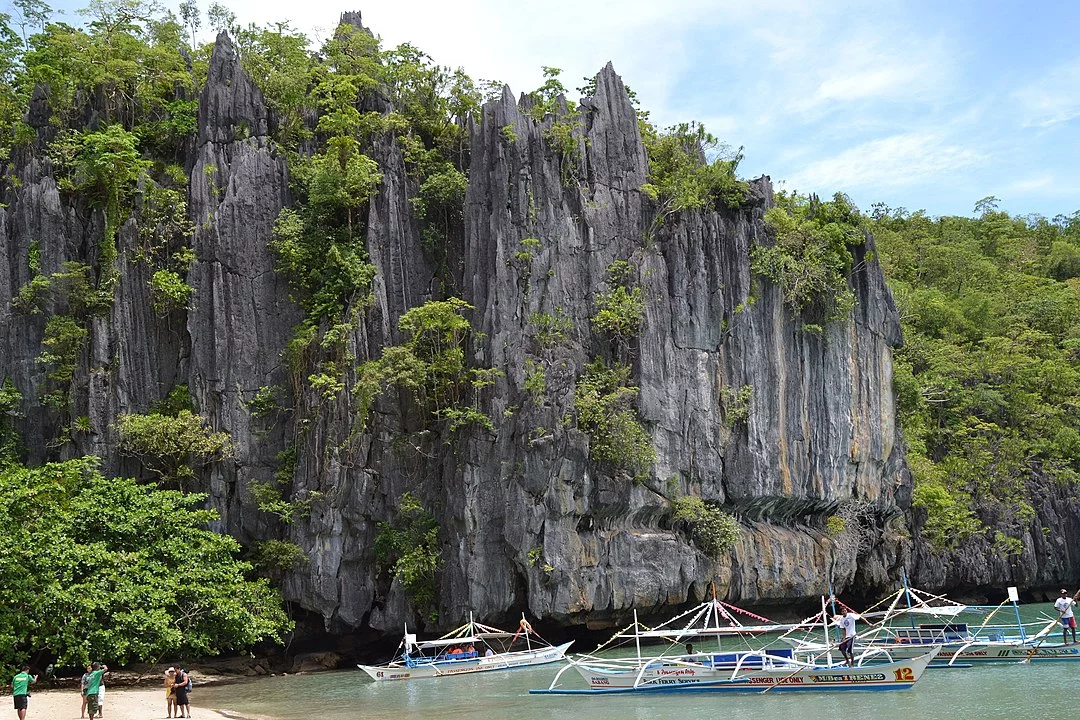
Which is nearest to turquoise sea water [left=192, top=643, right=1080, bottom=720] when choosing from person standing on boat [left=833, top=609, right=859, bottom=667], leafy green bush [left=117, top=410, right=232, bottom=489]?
person standing on boat [left=833, top=609, right=859, bottom=667]

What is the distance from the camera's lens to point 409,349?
30.5m

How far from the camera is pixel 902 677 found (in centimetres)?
2123

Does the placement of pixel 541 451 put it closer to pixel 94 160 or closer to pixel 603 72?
pixel 603 72

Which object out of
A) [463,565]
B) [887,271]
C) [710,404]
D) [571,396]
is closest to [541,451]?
[571,396]

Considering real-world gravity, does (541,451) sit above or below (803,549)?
above

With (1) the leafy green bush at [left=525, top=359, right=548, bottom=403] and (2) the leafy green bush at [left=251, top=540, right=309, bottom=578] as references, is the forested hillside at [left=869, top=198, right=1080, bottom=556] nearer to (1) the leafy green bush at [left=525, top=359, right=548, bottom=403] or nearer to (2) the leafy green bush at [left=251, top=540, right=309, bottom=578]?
(1) the leafy green bush at [left=525, top=359, right=548, bottom=403]

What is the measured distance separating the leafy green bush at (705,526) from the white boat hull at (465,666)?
5491 mm

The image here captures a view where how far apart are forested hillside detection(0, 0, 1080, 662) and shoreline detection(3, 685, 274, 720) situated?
130cm

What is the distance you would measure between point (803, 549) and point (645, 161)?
549 inches

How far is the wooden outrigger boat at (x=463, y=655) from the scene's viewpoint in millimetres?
26547

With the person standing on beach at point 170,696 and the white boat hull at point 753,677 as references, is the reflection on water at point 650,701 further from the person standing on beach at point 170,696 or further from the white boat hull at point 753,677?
the person standing on beach at point 170,696

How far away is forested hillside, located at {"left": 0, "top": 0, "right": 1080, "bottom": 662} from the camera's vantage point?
1144 inches

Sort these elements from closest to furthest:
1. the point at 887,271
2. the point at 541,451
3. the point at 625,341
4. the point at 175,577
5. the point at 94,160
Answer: the point at 175,577, the point at 541,451, the point at 625,341, the point at 94,160, the point at 887,271

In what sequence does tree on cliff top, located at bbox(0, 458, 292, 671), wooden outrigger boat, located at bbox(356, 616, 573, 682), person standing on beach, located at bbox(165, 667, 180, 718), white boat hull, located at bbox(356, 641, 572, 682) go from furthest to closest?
1. wooden outrigger boat, located at bbox(356, 616, 573, 682)
2. white boat hull, located at bbox(356, 641, 572, 682)
3. tree on cliff top, located at bbox(0, 458, 292, 671)
4. person standing on beach, located at bbox(165, 667, 180, 718)
